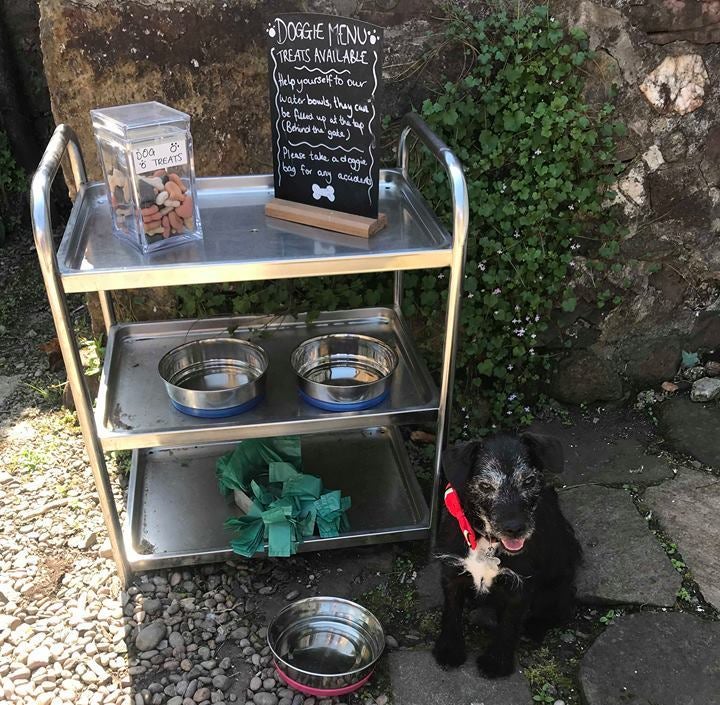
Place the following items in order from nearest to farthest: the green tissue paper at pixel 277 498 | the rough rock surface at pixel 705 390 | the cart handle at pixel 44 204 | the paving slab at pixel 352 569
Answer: the cart handle at pixel 44 204
the green tissue paper at pixel 277 498
the paving slab at pixel 352 569
the rough rock surface at pixel 705 390

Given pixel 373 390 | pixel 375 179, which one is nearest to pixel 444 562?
pixel 373 390

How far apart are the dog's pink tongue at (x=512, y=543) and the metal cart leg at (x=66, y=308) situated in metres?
1.40

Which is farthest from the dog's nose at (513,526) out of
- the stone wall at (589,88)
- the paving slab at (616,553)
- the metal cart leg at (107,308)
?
the metal cart leg at (107,308)

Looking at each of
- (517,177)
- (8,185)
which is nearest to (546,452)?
(517,177)

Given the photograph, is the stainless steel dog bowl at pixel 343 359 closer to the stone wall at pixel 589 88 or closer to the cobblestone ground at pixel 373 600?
the cobblestone ground at pixel 373 600

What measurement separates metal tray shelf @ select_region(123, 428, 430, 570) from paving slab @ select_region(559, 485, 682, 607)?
2.19 feet

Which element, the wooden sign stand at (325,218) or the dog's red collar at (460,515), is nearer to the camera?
the dog's red collar at (460,515)

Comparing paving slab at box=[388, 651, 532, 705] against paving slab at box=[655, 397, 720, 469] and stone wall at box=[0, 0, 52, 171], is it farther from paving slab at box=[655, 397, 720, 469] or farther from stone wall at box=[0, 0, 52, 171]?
stone wall at box=[0, 0, 52, 171]

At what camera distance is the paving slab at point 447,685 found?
7.84 feet

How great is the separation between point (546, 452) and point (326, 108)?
136 cm

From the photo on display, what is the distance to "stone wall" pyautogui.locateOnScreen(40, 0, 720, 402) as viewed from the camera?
113 inches

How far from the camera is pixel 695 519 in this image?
305cm

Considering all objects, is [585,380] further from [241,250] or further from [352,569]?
[241,250]

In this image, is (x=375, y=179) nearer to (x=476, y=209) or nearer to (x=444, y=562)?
(x=476, y=209)
